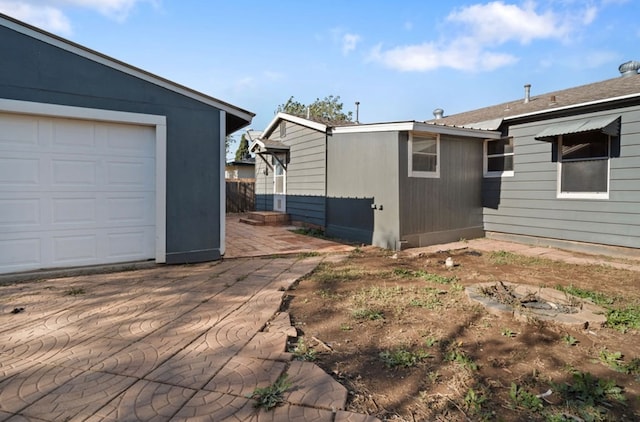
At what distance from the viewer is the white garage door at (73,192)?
14.7 feet

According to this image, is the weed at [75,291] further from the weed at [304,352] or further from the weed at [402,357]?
the weed at [402,357]

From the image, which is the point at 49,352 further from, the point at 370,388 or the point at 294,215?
the point at 294,215

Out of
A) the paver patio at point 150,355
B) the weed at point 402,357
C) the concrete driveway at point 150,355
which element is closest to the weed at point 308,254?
the concrete driveway at point 150,355

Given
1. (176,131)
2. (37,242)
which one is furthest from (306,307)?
(37,242)

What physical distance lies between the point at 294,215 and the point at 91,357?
27.6 ft

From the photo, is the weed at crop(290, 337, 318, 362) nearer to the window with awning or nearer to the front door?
the window with awning

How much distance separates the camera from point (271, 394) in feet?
6.57

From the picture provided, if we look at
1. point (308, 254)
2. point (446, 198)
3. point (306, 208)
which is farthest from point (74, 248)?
point (446, 198)

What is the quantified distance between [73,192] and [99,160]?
0.57 metres

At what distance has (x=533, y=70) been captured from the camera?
1555cm

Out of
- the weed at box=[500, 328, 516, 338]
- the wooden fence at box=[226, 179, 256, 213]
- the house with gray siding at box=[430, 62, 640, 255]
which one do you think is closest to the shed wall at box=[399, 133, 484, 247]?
the house with gray siding at box=[430, 62, 640, 255]

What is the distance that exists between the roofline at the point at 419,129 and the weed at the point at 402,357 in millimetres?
5166

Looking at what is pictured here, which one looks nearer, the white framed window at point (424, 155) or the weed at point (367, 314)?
the weed at point (367, 314)

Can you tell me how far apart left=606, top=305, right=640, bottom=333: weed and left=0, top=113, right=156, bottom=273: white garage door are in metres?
5.79
